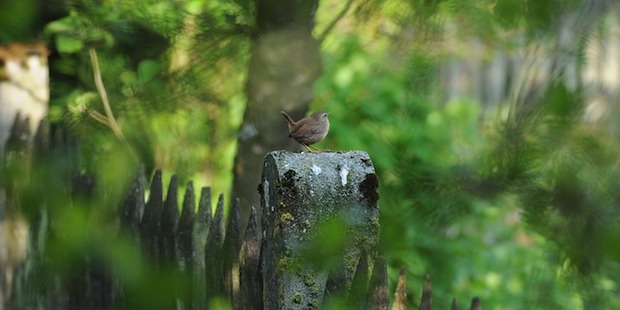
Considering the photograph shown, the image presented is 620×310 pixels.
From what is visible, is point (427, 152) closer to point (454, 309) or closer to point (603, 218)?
point (454, 309)

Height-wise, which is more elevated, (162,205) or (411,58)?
(411,58)

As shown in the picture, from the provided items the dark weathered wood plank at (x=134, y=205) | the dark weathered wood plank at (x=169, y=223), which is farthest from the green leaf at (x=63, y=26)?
the dark weathered wood plank at (x=169, y=223)

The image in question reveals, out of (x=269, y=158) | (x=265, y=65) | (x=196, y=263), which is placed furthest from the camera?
(x=265, y=65)

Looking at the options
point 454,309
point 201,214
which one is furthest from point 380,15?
point 201,214

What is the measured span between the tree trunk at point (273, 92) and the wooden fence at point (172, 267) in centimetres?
58

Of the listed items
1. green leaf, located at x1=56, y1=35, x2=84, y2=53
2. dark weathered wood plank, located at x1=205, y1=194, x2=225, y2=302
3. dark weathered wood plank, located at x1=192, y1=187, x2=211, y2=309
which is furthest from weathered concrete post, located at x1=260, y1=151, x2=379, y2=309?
green leaf, located at x1=56, y1=35, x2=84, y2=53

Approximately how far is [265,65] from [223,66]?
117cm

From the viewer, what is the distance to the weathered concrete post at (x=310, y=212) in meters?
1.96

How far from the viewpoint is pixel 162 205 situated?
2.96 meters

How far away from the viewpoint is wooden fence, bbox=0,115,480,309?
1.75m

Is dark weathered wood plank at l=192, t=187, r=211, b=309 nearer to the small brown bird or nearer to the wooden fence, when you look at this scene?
the wooden fence

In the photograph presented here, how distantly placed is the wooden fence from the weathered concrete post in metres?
→ 0.09

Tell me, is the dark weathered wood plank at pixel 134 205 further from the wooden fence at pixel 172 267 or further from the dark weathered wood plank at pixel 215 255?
the dark weathered wood plank at pixel 215 255

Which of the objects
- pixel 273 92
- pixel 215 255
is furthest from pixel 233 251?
pixel 273 92
